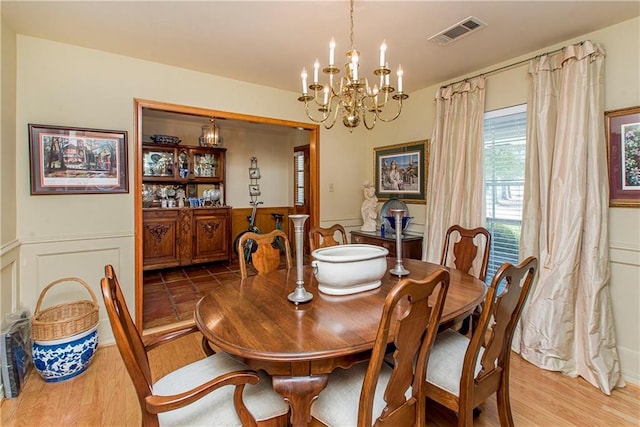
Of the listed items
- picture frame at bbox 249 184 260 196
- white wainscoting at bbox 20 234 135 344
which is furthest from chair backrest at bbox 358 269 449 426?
picture frame at bbox 249 184 260 196

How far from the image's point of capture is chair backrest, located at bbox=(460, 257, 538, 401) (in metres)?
1.29

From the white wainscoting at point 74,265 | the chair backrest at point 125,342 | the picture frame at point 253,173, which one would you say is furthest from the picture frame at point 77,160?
the picture frame at point 253,173

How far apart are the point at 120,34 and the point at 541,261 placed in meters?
3.73

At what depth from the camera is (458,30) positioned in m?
2.31

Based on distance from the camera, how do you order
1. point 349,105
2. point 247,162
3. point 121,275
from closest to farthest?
1. point 349,105
2. point 121,275
3. point 247,162

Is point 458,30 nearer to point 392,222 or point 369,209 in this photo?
point 392,222

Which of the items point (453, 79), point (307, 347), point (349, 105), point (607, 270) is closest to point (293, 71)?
point (349, 105)

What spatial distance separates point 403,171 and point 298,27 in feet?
7.24

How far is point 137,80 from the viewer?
9.37ft

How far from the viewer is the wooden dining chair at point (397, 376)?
3.42ft

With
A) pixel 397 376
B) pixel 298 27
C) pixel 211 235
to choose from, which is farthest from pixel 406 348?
pixel 211 235

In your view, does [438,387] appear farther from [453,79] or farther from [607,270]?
[453,79]

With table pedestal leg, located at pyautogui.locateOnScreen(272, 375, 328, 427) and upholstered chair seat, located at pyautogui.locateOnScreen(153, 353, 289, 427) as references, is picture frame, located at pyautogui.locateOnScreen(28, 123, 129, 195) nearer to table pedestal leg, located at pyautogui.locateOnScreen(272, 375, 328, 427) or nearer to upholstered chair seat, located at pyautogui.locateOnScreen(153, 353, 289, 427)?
upholstered chair seat, located at pyautogui.locateOnScreen(153, 353, 289, 427)

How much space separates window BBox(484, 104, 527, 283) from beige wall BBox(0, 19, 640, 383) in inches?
6.5
